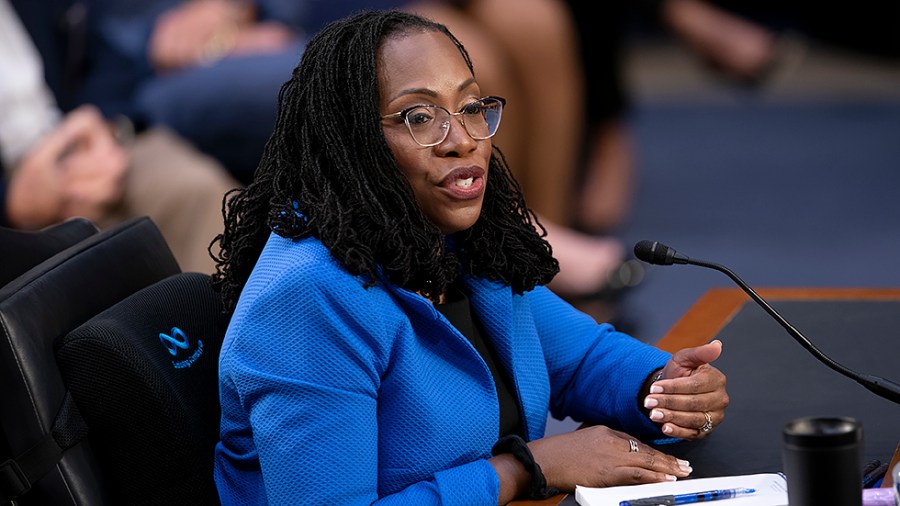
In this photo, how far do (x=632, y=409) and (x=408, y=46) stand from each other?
1.70 ft

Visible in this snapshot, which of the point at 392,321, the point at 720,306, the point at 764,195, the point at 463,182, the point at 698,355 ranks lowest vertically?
the point at 764,195

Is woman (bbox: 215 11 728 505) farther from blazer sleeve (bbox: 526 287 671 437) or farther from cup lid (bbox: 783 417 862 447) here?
cup lid (bbox: 783 417 862 447)

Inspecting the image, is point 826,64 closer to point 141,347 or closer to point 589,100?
point 589,100

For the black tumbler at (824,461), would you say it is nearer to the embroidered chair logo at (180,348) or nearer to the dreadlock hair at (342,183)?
the dreadlock hair at (342,183)

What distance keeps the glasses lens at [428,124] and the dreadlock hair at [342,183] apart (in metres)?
0.04

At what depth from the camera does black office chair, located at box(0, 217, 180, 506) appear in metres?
1.27

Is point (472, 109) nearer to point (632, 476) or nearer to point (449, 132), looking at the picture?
point (449, 132)

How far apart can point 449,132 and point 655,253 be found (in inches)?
11.2

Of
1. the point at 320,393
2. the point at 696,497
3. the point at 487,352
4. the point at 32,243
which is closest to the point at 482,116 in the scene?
the point at 487,352

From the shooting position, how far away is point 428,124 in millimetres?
1356

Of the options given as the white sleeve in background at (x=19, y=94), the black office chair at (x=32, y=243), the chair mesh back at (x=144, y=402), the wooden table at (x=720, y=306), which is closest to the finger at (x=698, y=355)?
the wooden table at (x=720, y=306)

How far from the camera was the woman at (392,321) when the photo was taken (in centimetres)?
124

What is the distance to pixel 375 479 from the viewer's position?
125 cm

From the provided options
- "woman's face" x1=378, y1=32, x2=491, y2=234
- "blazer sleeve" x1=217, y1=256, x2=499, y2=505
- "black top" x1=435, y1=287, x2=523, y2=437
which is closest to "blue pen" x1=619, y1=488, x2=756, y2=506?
"blazer sleeve" x1=217, y1=256, x2=499, y2=505
